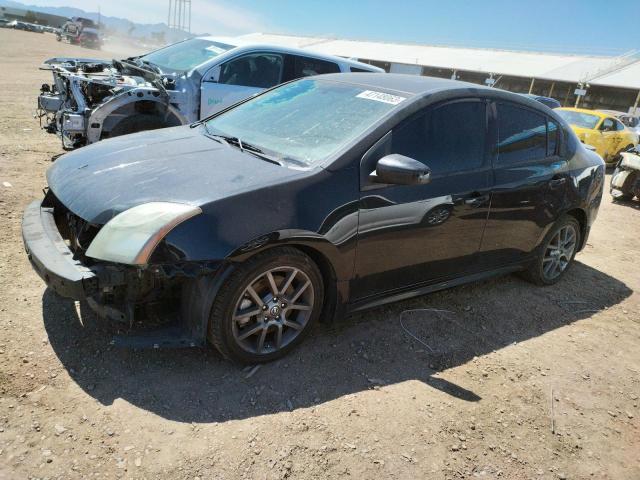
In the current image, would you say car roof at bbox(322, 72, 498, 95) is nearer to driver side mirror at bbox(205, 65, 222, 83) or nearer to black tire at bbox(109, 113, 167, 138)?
black tire at bbox(109, 113, 167, 138)

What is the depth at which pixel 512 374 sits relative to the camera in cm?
342

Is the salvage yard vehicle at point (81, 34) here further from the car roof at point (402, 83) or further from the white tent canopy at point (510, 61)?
the car roof at point (402, 83)

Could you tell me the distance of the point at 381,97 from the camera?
3490 millimetres

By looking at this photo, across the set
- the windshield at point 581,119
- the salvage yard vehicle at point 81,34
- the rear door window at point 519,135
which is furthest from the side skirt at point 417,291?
the salvage yard vehicle at point 81,34

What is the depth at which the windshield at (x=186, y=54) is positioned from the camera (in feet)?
23.9

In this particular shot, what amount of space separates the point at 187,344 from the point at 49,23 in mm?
80504

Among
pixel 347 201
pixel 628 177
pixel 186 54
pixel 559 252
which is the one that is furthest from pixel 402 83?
pixel 628 177

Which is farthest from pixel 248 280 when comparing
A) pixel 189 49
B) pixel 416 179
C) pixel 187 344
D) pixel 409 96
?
pixel 189 49

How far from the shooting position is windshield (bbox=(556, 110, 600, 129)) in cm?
1373

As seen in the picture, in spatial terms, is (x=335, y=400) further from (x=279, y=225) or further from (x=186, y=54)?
(x=186, y=54)

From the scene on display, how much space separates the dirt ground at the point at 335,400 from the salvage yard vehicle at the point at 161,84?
2.52 metres

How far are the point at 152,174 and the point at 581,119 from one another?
14.3 meters

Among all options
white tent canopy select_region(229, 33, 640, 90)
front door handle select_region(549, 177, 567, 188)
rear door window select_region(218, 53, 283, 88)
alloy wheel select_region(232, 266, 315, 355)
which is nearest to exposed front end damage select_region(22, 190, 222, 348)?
alloy wheel select_region(232, 266, 315, 355)

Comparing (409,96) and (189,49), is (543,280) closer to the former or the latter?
(409,96)
